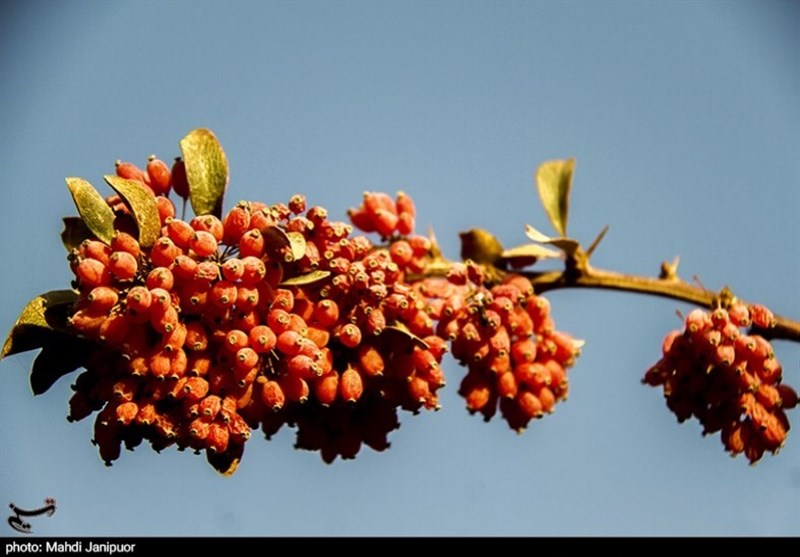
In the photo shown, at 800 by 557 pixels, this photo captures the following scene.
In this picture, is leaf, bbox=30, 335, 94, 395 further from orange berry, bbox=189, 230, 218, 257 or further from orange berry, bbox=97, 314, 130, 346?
orange berry, bbox=189, 230, 218, 257

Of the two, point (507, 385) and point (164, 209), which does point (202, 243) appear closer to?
point (164, 209)

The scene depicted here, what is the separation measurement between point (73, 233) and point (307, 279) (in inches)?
33.4

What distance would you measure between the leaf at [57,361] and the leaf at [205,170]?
0.61 metres

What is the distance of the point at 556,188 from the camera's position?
3.95 meters

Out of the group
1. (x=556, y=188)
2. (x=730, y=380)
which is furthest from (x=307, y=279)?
(x=730, y=380)

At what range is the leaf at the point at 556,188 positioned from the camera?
388 cm

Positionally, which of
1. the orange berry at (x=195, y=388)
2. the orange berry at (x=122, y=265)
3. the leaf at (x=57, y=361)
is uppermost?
the orange berry at (x=122, y=265)

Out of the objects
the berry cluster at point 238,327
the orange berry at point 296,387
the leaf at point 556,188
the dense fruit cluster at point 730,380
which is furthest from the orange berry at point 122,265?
the dense fruit cluster at point 730,380

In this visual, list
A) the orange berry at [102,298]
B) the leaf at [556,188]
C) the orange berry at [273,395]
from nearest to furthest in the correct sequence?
the orange berry at [102,298] → the orange berry at [273,395] → the leaf at [556,188]

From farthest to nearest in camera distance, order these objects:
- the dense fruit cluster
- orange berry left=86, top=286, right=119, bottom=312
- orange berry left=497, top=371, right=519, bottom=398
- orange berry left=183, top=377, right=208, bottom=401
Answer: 1. orange berry left=497, top=371, right=519, bottom=398
2. the dense fruit cluster
3. orange berry left=183, top=377, right=208, bottom=401
4. orange berry left=86, top=286, right=119, bottom=312

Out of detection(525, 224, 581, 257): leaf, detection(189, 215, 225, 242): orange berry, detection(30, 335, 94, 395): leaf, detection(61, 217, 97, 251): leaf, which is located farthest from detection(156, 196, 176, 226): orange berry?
detection(525, 224, 581, 257): leaf

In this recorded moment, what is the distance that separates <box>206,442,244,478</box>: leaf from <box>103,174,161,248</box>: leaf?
75 centimetres

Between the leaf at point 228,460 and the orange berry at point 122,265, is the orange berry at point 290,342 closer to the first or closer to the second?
the leaf at point 228,460

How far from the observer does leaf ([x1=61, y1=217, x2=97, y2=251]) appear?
3307 millimetres
